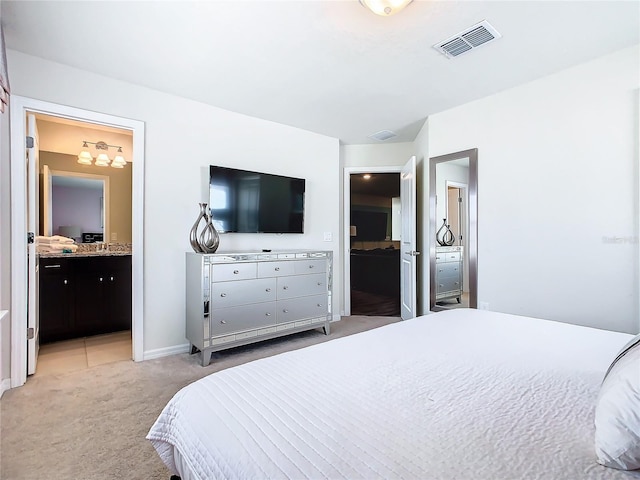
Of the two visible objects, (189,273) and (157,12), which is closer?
(157,12)

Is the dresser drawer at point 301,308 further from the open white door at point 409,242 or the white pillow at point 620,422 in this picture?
the white pillow at point 620,422

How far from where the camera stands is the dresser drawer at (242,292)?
2.77 metres

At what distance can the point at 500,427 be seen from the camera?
75cm

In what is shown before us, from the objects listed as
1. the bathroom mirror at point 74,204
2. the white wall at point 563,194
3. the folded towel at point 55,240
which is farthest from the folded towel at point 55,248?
the white wall at point 563,194

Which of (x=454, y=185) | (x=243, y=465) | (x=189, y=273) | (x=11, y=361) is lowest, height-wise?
(x=11, y=361)

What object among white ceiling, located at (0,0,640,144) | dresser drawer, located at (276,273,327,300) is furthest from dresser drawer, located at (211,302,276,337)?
white ceiling, located at (0,0,640,144)

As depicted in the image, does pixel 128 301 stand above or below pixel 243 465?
below

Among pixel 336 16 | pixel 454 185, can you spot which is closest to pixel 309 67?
pixel 336 16

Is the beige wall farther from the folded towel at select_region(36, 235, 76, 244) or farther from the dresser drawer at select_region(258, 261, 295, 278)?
the dresser drawer at select_region(258, 261, 295, 278)

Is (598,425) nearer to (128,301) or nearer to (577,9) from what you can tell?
(577,9)

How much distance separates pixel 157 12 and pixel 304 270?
Result: 2406 mm

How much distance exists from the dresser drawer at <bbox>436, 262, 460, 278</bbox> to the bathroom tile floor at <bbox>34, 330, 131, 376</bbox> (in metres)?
3.35

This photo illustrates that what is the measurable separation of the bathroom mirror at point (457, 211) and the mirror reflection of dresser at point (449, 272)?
33 millimetres

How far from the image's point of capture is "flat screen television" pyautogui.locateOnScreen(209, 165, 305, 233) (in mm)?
3240
